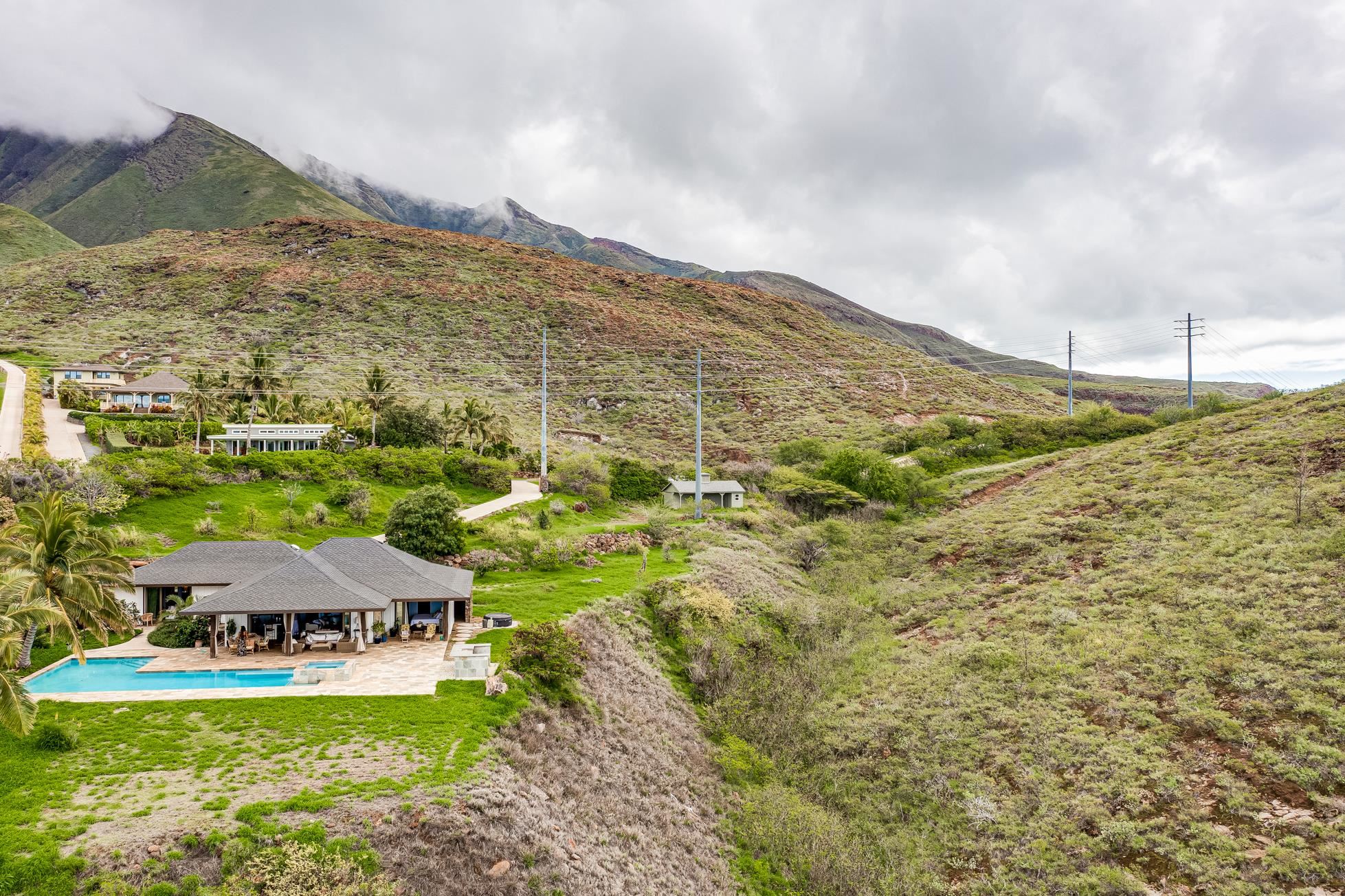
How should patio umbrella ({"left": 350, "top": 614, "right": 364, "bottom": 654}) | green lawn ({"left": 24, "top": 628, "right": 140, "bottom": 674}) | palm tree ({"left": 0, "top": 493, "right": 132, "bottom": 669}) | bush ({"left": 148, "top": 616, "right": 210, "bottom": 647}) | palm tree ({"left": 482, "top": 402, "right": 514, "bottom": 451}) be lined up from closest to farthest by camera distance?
palm tree ({"left": 0, "top": 493, "right": 132, "bottom": 669}) < green lawn ({"left": 24, "top": 628, "right": 140, "bottom": 674}) < patio umbrella ({"left": 350, "top": 614, "right": 364, "bottom": 654}) < bush ({"left": 148, "top": 616, "right": 210, "bottom": 647}) < palm tree ({"left": 482, "top": 402, "right": 514, "bottom": 451})

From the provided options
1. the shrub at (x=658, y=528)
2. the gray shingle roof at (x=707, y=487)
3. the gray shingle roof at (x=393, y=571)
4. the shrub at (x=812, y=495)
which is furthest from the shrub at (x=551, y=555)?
the shrub at (x=812, y=495)

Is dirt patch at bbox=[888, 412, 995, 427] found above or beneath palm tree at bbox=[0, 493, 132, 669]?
above

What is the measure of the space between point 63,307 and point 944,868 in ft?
371

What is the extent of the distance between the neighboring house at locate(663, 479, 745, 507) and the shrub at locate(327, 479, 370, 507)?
78.8 feet

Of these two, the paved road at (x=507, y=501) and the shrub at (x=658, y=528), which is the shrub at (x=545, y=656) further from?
the shrub at (x=658, y=528)

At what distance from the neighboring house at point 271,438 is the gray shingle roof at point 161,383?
1413cm

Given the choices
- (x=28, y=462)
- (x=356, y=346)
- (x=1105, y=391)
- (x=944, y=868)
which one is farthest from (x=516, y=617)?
(x=1105, y=391)

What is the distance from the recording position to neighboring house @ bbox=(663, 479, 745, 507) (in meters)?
53.5

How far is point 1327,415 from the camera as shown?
37.3m

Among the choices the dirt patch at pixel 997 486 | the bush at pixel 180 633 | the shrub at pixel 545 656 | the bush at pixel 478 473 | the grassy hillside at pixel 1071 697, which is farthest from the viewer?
the bush at pixel 478 473

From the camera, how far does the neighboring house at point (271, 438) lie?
5050 centimetres

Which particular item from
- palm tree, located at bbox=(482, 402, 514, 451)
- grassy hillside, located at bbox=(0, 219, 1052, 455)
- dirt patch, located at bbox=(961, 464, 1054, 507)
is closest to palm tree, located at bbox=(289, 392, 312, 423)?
grassy hillside, located at bbox=(0, 219, 1052, 455)

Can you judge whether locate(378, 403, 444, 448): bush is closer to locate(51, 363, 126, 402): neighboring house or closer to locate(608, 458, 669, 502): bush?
locate(608, 458, 669, 502): bush

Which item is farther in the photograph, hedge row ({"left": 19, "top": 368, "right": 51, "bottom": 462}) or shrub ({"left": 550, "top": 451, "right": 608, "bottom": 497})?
shrub ({"left": 550, "top": 451, "right": 608, "bottom": 497})
